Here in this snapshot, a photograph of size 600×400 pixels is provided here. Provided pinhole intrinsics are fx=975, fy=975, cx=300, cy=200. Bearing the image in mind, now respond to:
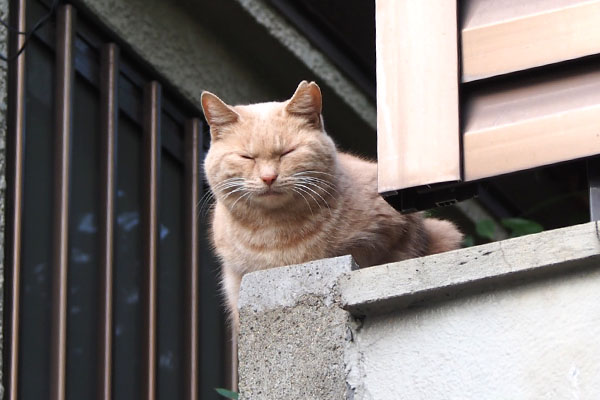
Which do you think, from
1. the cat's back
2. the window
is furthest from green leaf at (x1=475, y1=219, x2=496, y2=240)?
the cat's back

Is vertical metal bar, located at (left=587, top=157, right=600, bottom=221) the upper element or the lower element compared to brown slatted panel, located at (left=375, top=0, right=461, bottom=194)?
lower

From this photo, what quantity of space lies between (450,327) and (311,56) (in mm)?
3046

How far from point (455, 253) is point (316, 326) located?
0.37 m

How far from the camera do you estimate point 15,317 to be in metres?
3.84

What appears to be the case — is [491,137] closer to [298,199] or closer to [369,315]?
[369,315]

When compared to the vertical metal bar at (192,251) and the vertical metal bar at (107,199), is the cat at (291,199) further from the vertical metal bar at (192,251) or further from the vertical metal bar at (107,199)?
→ the vertical metal bar at (192,251)

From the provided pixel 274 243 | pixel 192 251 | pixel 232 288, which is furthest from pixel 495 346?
pixel 192 251

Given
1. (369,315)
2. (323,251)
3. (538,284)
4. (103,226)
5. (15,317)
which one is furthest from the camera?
(103,226)

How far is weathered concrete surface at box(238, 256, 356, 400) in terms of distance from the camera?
2186 millimetres

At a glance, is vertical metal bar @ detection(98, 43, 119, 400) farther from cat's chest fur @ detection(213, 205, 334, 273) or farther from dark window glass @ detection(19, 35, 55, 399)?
cat's chest fur @ detection(213, 205, 334, 273)

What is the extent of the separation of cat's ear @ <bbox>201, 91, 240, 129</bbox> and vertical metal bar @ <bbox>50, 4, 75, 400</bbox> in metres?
0.97

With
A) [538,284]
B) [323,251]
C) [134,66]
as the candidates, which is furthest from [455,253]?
[134,66]

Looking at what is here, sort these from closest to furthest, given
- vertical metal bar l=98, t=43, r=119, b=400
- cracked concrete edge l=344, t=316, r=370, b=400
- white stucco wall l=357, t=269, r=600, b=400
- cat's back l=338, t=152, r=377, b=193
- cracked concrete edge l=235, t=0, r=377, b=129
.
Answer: white stucco wall l=357, t=269, r=600, b=400
cracked concrete edge l=344, t=316, r=370, b=400
cat's back l=338, t=152, r=377, b=193
vertical metal bar l=98, t=43, r=119, b=400
cracked concrete edge l=235, t=0, r=377, b=129

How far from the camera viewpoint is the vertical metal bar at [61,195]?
12.9ft
